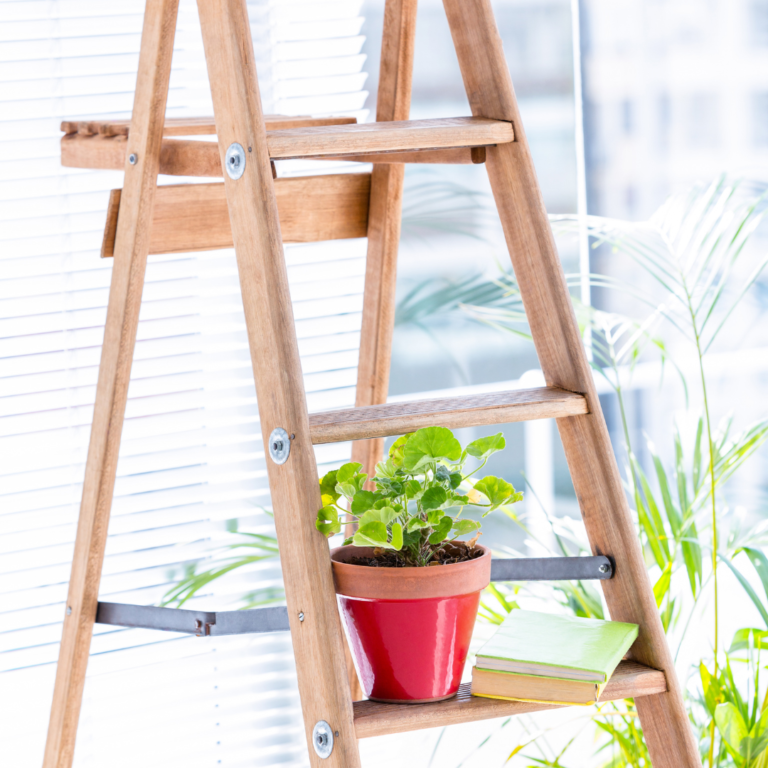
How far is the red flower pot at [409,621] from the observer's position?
0.81 meters

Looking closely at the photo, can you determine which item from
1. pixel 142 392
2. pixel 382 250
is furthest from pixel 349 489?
pixel 142 392

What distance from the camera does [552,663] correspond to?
0.82 meters

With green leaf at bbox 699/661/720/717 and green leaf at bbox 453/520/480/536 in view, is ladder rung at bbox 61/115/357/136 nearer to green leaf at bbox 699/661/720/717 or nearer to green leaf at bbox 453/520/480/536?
green leaf at bbox 453/520/480/536

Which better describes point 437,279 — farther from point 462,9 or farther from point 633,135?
point 462,9

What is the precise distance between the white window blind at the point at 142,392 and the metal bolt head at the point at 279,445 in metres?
0.80

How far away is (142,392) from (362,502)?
2.74ft

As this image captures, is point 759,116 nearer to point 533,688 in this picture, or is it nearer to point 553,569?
point 553,569

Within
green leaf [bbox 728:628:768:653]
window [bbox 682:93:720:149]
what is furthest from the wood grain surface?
window [bbox 682:93:720:149]

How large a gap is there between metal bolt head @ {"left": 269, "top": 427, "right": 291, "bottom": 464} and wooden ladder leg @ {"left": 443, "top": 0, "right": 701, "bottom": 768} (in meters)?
0.32

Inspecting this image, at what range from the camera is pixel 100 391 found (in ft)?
3.50

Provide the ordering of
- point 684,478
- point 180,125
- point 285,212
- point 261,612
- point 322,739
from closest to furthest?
point 322,739
point 261,612
point 180,125
point 285,212
point 684,478

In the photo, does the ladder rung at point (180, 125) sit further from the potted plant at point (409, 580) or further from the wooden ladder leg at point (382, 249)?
the potted plant at point (409, 580)

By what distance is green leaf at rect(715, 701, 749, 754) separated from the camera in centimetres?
139

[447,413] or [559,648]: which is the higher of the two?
[447,413]
